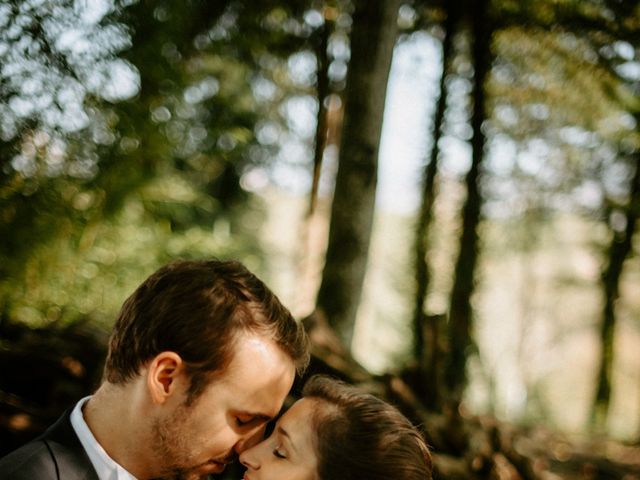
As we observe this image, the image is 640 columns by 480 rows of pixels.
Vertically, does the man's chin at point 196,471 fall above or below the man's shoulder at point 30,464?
below

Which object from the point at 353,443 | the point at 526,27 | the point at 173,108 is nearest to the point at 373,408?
the point at 353,443

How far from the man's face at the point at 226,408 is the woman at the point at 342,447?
128 millimetres

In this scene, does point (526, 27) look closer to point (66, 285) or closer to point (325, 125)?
point (325, 125)

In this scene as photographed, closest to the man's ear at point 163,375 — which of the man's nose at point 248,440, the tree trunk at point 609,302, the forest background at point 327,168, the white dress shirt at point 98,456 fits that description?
the white dress shirt at point 98,456

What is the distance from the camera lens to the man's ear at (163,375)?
2.07m

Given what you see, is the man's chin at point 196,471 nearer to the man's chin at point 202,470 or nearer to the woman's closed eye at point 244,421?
the man's chin at point 202,470

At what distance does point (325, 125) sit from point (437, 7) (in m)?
2.54

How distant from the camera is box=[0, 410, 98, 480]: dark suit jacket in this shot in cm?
185

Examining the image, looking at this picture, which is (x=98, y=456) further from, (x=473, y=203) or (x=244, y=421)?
(x=473, y=203)

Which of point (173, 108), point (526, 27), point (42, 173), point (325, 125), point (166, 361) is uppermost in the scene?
point (526, 27)

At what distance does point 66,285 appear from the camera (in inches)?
199

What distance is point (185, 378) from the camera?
2096mm

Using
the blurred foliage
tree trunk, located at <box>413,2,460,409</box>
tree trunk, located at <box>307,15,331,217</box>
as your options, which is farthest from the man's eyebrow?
tree trunk, located at <box>307,15,331,217</box>

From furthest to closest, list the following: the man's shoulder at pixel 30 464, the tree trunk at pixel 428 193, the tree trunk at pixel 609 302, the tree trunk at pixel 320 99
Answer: the tree trunk at pixel 609 302
the tree trunk at pixel 428 193
the tree trunk at pixel 320 99
the man's shoulder at pixel 30 464
